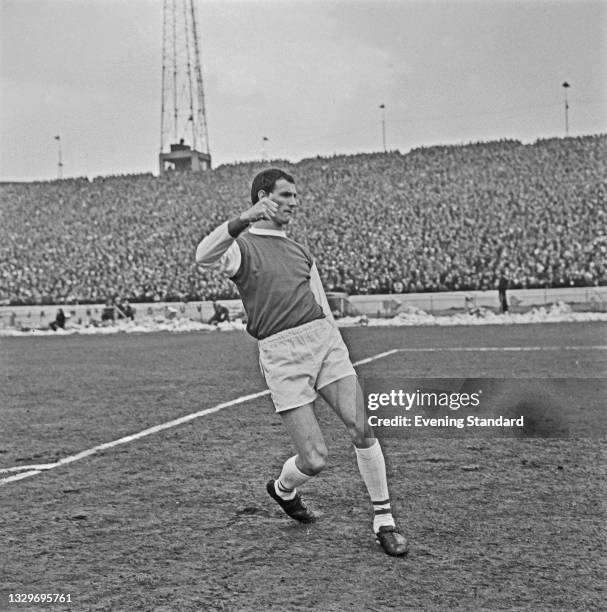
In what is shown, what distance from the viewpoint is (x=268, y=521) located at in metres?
4.69

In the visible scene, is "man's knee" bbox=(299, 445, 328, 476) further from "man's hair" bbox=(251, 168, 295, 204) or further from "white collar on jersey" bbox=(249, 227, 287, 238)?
"man's hair" bbox=(251, 168, 295, 204)

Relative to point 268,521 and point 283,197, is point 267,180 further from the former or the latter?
point 268,521

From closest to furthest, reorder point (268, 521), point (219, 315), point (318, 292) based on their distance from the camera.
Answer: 1. point (318, 292)
2. point (268, 521)
3. point (219, 315)

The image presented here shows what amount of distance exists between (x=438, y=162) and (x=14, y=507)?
49.2 meters

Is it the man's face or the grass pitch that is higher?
the man's face

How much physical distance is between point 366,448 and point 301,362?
1.77 feet

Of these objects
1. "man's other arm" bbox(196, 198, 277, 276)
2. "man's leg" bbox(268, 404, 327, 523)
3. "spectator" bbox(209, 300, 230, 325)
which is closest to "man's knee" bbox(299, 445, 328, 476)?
"man's leg" bbox(268, 404, 327, 523)

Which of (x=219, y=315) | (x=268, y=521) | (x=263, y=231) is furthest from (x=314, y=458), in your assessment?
(x=219, y=315)

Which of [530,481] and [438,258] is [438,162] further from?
[530,481]

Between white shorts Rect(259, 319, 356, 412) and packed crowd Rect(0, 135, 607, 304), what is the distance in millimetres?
29076

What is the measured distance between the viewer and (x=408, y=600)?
11.0 ft

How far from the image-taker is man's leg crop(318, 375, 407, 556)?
4.07 m

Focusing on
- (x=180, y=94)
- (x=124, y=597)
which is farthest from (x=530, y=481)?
(x=180, y=94)

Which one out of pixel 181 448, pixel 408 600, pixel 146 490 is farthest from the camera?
pixel 181 448
